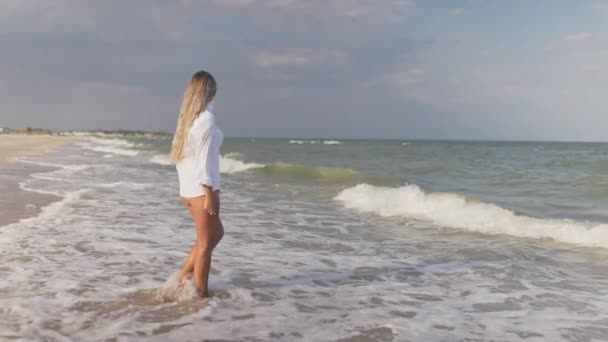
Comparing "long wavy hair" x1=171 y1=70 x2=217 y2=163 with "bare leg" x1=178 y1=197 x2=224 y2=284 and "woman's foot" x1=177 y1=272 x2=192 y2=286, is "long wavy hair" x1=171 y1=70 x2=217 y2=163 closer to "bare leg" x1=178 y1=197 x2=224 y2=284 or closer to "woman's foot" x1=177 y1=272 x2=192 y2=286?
"bare leg" x1=178 y1=197 x2=224 y2=284

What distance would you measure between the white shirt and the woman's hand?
47 mm

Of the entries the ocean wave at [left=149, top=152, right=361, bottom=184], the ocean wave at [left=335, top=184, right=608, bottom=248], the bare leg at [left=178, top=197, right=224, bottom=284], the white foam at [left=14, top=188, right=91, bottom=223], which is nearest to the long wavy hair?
the bare leg at [left=178, top=197, right=224, bottom=284]

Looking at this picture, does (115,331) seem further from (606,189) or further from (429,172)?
(429,172)

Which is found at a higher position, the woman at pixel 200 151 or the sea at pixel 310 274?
the woman at pixel 200 151

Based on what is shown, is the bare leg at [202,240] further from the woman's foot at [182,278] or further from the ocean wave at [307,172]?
the ocean wave at [307,172]

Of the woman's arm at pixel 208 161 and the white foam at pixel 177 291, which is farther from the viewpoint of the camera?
the white foam at pixel 177 291

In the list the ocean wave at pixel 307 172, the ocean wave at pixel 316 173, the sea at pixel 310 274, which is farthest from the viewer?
the ocean wave at pixel 307 172

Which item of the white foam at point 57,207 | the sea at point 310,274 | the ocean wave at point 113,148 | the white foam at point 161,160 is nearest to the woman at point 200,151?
the sea at point 310,274

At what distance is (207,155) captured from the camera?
4801mm

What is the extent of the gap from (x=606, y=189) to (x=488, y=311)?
14.3 metres

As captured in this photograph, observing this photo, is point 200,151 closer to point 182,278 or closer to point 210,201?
point 210,201

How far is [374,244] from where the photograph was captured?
8.90m

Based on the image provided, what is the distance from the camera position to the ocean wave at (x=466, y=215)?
9.76m

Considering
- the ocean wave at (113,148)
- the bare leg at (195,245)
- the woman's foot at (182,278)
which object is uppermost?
the bare leg at (195,245)
